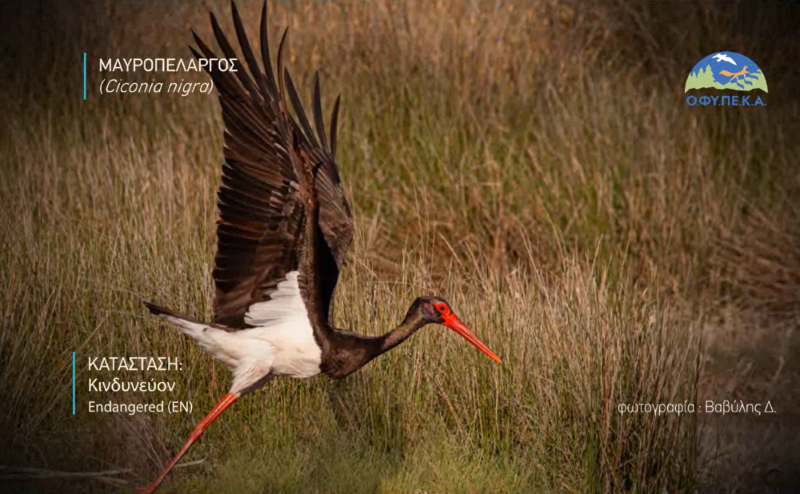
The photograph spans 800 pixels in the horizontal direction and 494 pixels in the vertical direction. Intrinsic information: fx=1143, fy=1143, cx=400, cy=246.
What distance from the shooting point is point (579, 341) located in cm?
603

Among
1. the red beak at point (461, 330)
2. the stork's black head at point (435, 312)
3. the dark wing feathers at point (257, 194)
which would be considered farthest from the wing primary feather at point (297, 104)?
the red beak at point (461, 330)

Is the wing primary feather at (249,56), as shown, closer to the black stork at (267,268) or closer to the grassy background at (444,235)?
the black stork at (267,268)

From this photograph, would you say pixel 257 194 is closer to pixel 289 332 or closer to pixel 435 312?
pixel 289 332

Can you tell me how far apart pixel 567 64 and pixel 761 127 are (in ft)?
6.11

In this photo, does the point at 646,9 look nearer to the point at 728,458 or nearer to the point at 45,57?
the point at 728,458

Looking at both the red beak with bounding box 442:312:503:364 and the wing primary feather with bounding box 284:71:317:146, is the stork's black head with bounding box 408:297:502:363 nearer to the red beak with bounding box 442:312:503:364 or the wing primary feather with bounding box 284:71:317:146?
the red beak with bounding box 442:312:503:364

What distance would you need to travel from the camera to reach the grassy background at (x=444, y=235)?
19.7 ft

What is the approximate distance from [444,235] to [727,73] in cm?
287

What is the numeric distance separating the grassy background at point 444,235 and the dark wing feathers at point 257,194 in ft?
3.45

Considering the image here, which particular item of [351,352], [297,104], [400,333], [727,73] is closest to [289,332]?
[351,352]

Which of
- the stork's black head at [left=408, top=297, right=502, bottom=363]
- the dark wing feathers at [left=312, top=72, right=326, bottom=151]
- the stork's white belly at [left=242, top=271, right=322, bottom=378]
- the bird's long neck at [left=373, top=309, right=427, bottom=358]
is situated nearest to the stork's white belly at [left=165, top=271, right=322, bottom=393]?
the stork's white belly at [left=242, top=271, right=322, bottom=378]

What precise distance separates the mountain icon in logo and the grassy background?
218 millimetres

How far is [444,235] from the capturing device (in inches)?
369

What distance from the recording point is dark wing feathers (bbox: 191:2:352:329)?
4.96 meters
